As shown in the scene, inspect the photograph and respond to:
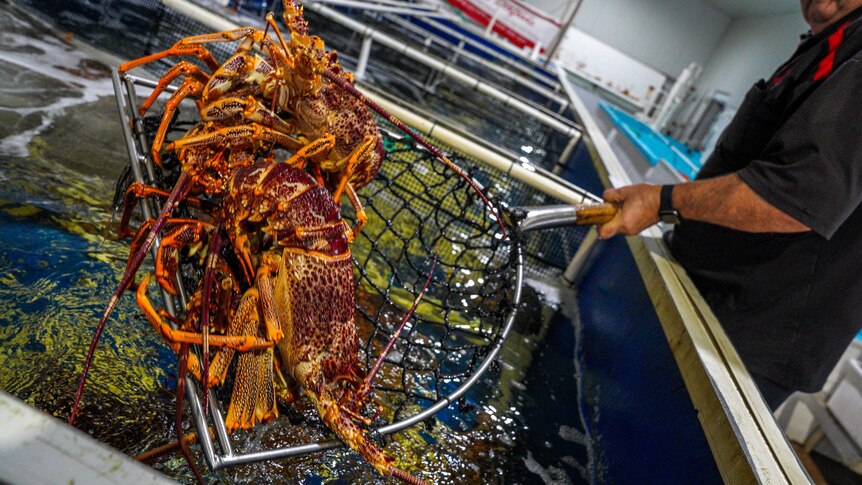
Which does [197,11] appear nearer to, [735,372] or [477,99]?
[735,372]

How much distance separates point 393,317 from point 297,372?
1.06 meters

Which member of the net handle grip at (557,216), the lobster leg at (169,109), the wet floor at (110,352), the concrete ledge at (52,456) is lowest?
the wet floor at (110,352)

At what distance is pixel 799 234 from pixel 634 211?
1.99 ft

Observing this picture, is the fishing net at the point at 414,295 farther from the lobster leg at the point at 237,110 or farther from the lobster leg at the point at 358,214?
the lobster leg at the point at 237,110

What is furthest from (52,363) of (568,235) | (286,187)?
(568,235)

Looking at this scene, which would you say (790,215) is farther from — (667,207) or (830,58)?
(830,58)

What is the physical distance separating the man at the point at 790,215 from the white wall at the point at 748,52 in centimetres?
1350

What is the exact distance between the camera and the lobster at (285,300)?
1156 millimetres

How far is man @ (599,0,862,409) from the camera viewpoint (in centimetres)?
155

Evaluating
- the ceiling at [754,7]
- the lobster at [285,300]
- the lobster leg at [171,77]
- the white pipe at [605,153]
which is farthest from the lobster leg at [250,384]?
the ceiling at [754,7]

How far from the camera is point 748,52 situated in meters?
15.7

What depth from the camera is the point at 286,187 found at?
4.31 ft

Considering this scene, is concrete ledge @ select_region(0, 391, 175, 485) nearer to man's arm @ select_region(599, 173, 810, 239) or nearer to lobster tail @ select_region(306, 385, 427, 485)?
lobster tail @ select_region(306, 385, 427, 485)

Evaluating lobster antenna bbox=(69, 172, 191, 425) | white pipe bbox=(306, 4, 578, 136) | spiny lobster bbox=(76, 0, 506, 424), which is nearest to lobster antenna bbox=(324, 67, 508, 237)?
spiny lobster bbox=(76, 0, 506, 424)
